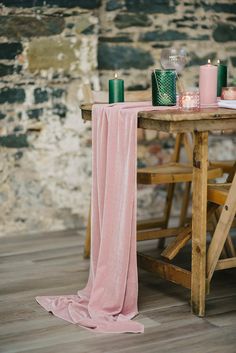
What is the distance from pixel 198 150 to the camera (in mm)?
2988

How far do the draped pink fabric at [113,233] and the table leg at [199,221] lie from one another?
255 mm

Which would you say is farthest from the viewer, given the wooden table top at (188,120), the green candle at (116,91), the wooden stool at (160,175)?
the wooden stool at (160,175)

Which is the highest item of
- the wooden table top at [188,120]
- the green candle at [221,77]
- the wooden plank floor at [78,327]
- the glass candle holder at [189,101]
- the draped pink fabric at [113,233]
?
the green candle at [221,77]

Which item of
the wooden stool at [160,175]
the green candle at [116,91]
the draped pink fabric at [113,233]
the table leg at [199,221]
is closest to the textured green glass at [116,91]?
the green candle at [116,91]

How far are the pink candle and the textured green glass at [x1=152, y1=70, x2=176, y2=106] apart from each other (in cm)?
→ 14

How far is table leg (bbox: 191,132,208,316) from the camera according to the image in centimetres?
298

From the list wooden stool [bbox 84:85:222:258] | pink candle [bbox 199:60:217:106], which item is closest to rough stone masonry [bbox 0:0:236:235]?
wooden stool [bbox 84:85:222:258]

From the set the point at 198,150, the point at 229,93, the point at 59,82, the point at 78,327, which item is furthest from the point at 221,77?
the point at 78,327

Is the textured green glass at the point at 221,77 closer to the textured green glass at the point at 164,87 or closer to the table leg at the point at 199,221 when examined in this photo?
the textured green glass at the point at 164,87

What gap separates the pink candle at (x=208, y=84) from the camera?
3.21 m

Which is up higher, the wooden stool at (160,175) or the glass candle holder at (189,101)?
the glass candle holder at (189,101)

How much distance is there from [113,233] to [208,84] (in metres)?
0.80

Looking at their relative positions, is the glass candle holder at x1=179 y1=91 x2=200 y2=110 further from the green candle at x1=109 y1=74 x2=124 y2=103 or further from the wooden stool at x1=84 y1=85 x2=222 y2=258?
the wooden stool at x1=84 y1=85 x2=222 y2=258

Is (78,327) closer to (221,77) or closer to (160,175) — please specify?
(160,175)
